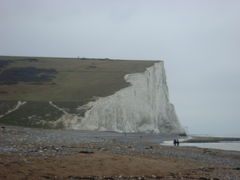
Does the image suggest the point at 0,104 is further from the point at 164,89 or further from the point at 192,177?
the point at 192,177

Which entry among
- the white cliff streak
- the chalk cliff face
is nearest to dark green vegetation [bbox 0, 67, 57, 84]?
the white cliff streak

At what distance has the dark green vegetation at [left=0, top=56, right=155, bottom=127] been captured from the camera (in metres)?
63.5

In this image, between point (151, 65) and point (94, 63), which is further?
point (94, 63)

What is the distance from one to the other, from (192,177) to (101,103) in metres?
55.5

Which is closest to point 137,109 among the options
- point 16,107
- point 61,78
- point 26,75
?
point 61,78

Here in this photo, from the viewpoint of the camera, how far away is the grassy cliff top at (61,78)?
7444cm

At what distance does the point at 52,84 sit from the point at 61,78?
756 cm

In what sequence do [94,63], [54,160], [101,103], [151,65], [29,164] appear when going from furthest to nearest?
[94,63]
[151,65]
[101,103]
[54,160]
[29,164]

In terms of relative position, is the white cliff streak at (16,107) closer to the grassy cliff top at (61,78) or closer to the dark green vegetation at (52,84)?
the dark green vegetation at (52,84)

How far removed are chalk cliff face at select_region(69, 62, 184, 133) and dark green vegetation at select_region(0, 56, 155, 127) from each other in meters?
2.37

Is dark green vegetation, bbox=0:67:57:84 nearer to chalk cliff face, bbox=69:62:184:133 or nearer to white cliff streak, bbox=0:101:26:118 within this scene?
white cliff streak, bbox=0:101:26:118

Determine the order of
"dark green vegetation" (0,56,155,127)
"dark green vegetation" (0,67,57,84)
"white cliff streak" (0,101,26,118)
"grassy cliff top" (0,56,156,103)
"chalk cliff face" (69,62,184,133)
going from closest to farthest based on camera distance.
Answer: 1. "white cliff streak" (0,101,26,118)
2. "dark green vegetation" (0,56,155,127)
3. "chalk cliff face" (69,62,184,133)
4. "grassy cliff top" (0,56,156,103)
5. "dark green vegetation" (0,67,57,84)

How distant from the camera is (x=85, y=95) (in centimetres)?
7438

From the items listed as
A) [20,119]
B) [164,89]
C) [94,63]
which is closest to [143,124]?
[164,89]
